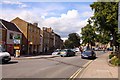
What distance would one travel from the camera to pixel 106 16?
33688 millimetres

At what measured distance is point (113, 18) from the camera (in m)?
31.4

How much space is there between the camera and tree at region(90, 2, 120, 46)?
3157cm

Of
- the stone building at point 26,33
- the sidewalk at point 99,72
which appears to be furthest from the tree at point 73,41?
the sidewalk at point 99,72

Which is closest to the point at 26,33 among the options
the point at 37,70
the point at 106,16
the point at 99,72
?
the point at 106,16

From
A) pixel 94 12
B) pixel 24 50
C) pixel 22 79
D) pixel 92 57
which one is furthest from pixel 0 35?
pixel 22 79

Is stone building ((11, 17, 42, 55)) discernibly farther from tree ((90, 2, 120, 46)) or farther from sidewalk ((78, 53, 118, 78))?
sidewalk ((78, 53, 118, 78))

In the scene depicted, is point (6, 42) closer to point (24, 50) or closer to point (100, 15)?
point (24, 50)

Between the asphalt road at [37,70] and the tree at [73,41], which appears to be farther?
the tree at [73,41]

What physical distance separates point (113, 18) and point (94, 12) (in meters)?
6.65

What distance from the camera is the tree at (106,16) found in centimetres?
3157

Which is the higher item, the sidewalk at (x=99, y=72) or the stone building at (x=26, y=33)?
the stone building at (x=26, y=33)

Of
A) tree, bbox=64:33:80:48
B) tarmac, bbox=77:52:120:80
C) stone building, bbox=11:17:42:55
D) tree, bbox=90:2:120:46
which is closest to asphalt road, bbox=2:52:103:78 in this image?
tarmac, bbox=77:52:120:80

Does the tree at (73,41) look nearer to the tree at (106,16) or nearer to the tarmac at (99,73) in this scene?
the tree at (106,16)

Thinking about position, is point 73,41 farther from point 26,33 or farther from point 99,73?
point 99,73
